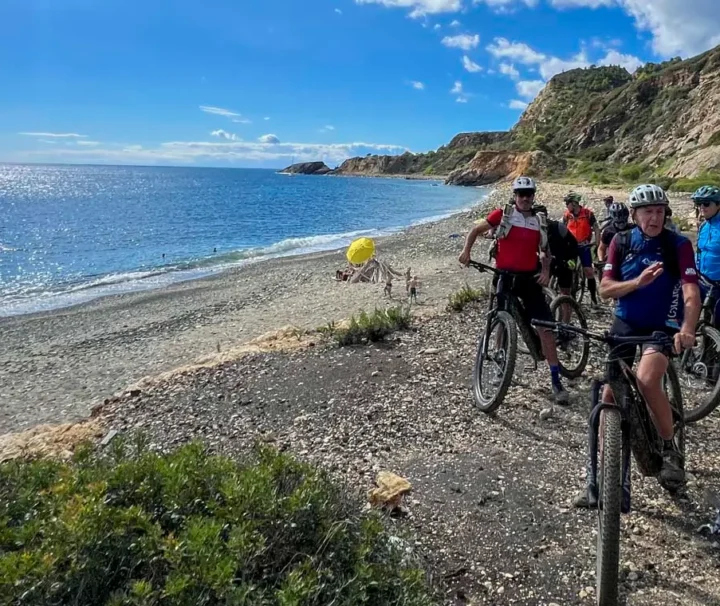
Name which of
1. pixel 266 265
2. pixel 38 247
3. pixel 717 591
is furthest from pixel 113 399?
pixel 38 247

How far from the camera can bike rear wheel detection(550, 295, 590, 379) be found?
6781mm

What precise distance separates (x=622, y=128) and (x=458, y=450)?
9351cm

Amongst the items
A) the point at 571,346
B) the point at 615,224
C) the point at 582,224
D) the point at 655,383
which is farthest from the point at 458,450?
the point at 582,224

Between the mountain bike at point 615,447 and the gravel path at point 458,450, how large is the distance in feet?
1.21

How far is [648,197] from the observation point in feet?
12.1

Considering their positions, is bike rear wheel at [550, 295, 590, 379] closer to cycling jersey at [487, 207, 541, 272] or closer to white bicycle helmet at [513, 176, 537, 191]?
cycling jersey at [487, 207, 541, 272]

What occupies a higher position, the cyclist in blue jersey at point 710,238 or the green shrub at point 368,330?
the cyclist in blue jersey at point 710,238

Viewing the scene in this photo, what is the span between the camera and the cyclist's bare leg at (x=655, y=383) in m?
3.59

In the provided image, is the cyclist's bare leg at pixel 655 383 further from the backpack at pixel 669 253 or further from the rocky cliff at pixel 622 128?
the rocky cliff at pixel 622 128

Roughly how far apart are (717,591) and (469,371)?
13.6ft

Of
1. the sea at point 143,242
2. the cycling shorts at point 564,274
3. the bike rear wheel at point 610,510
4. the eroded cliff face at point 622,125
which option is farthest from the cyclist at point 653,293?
the eroded cliff face at point 622,125

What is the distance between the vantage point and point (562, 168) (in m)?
88.4

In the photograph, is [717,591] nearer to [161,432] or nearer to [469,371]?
[469,371]

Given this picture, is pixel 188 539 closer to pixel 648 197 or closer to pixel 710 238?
pixel 648 197
